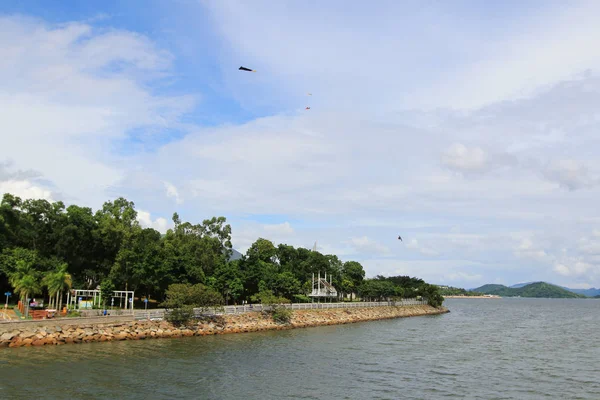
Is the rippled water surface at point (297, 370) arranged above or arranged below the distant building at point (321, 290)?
below

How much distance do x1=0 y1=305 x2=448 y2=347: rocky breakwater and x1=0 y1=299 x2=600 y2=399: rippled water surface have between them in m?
2.03

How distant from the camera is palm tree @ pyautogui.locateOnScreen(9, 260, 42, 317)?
47531 millimetres

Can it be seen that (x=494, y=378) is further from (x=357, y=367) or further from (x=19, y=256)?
(x=19, y=256)

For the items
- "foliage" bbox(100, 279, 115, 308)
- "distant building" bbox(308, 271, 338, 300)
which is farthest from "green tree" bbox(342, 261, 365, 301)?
"foliage" bbox(100, 279, 115, 308)

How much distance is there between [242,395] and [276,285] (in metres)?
46.2

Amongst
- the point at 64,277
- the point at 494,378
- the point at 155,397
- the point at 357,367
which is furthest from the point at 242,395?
the point at 64,277

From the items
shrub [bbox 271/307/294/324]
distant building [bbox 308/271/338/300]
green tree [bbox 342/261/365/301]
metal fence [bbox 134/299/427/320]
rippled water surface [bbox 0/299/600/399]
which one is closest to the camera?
rippled water surface [bbox 0/299/600/399]

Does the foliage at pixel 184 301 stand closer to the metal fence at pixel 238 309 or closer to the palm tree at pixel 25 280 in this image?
the metal fence at pixel 238 309

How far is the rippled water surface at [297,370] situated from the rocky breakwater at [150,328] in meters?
2.03

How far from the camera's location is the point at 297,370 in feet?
114

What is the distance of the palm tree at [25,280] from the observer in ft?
156

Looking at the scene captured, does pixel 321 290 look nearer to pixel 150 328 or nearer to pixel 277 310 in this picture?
pixel 277 310

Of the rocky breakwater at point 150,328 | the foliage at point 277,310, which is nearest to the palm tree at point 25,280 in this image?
the rocky breakwater at point 150,328

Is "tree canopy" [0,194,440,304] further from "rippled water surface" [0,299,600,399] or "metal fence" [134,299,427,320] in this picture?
"rippled water surface" [0,299,600,399]
